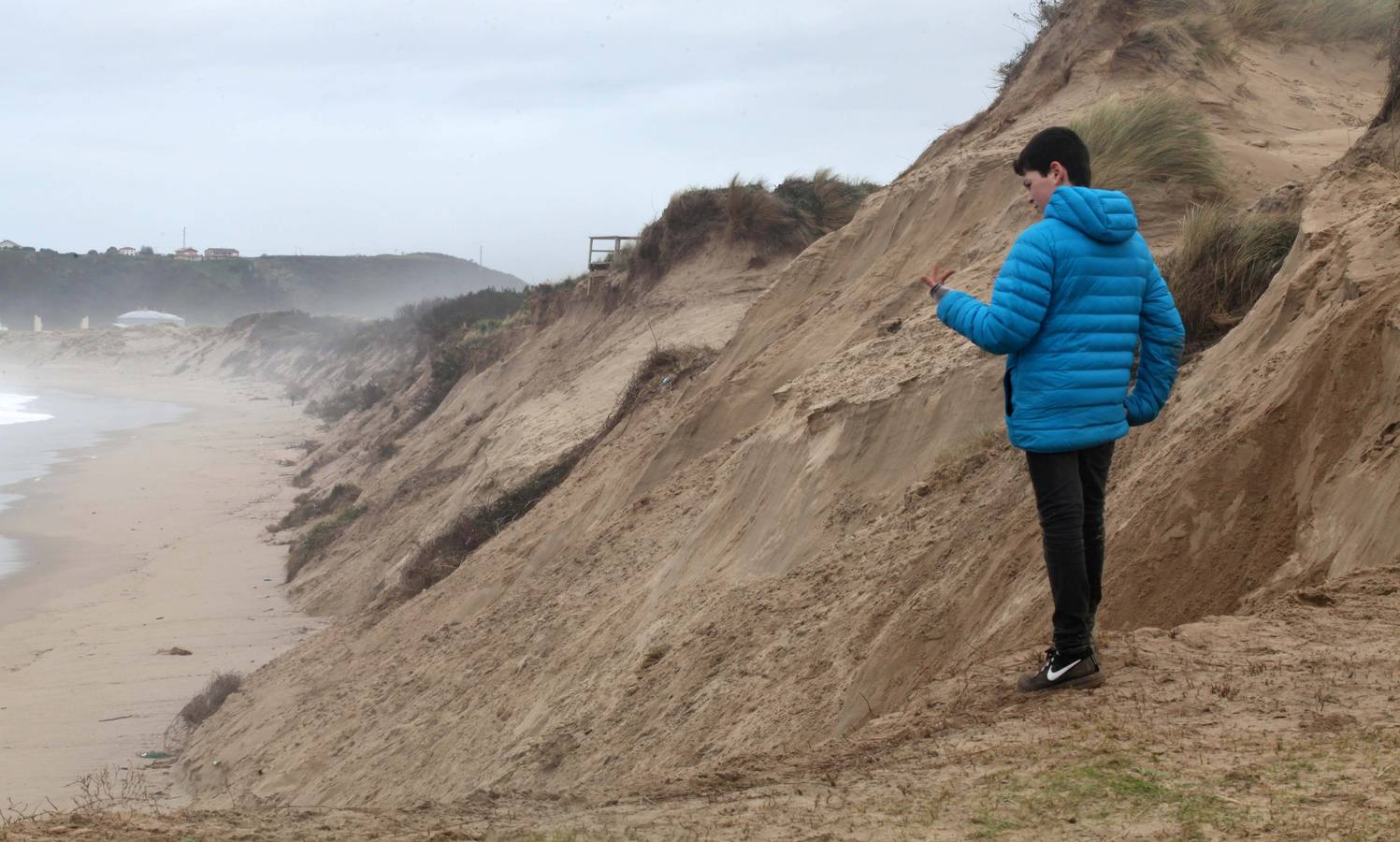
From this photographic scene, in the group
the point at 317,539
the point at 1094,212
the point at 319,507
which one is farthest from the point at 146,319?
the point at 1094,212

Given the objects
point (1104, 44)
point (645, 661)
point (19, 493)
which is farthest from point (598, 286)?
point (645, 661)

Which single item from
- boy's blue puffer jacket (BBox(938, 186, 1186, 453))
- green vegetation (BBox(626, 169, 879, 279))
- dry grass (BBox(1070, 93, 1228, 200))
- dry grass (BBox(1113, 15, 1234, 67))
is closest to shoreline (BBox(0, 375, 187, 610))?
green vegetation (BBox(626, 169, 879, 279))

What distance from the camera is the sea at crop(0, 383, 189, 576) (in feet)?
98.9

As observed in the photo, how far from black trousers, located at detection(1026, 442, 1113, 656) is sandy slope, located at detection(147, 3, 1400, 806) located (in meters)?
0.70

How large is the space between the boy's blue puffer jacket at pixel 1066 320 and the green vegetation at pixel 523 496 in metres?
10.5

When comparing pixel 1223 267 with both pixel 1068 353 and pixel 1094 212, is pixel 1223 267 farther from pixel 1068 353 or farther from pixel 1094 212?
pixel 1068 353

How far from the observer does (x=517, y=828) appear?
404cm

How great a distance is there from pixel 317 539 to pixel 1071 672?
17.1 metres

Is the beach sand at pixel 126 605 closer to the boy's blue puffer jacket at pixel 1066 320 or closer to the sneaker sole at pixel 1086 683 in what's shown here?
the sneaker sole at pixel 1086 683

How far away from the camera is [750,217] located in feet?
70.4

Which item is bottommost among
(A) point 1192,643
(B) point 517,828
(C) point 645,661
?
(C) point 645,661

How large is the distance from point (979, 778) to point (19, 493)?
30338 millimetres

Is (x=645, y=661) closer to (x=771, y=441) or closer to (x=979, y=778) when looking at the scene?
(x=771, y=441)

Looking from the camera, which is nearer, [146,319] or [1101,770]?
[1101,770]
